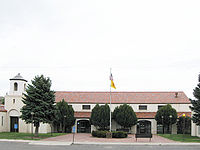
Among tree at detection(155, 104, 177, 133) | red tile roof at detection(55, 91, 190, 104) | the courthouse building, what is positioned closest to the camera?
the courthouse building

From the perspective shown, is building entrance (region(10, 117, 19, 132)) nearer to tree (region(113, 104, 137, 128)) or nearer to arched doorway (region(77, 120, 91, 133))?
arched doorway (region(77, 120, 91, 133))

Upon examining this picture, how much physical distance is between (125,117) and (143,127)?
517cm

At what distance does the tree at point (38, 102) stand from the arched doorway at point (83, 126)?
42.2ft

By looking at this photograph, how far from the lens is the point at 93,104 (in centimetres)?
4359

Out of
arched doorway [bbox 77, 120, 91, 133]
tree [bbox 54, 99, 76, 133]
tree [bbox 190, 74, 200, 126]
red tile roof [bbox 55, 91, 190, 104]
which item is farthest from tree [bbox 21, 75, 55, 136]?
tree [bbox 190, 74, 200, 126]

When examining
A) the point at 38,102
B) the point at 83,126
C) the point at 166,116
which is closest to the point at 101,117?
the point at 83,126

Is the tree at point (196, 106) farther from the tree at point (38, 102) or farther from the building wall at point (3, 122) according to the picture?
the building wall at point (3, 122)

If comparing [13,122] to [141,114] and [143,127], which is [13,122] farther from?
[143,127]

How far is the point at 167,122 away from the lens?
38.5 meters

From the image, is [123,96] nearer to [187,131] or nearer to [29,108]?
[187,131]

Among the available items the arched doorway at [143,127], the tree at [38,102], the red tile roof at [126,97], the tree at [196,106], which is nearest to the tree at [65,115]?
the red tile roof at [126,97]

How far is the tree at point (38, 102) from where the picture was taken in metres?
28.7

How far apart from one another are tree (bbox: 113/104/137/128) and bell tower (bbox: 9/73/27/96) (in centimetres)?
1475

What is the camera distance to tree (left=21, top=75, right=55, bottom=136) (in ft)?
94.2
